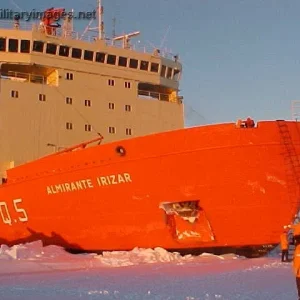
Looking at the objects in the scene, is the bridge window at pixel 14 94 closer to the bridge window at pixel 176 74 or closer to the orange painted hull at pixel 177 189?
the orange painted hull at pixel 177 189

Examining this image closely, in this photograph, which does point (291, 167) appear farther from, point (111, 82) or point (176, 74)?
point (176, 74)

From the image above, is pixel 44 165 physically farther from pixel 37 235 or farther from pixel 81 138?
pixel 81 138

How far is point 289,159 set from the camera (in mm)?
9680

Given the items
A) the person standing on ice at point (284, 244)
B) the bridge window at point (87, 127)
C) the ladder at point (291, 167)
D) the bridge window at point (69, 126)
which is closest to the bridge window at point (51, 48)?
the bridge window at point (69, 126)

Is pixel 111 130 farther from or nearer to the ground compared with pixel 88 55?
nearer to the ground

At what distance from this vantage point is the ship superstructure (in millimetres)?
14562

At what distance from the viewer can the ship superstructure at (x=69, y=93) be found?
14.6m

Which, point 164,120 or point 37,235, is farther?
point 164,120

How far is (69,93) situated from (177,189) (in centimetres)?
659

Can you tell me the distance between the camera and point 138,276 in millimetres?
7980

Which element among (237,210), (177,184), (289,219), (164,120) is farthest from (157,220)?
(164,120)

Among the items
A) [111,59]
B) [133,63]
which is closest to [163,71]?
[133,63]

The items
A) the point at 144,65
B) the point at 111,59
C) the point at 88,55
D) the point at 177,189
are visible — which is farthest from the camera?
the point at 144,65

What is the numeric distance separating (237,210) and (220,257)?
1.02 meters
